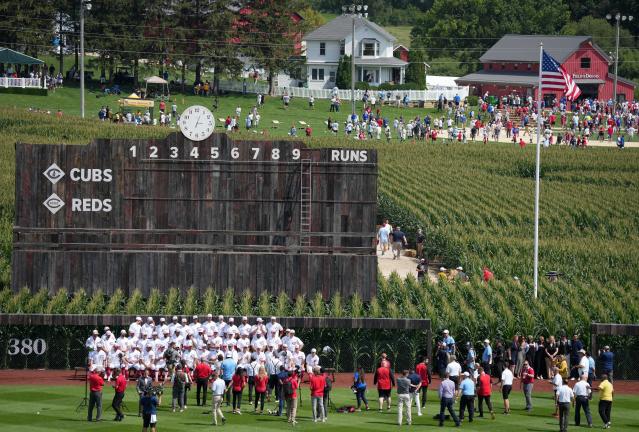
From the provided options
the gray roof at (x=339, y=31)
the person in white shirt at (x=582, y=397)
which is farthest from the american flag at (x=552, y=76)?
the gray roof at (x=339, y=31)

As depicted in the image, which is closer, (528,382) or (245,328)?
(528,382)

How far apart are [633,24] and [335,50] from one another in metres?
44.7

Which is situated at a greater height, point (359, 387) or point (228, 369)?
point (228, 369)

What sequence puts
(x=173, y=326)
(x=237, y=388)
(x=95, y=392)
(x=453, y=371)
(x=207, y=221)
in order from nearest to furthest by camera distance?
(x=95, y=392) < (x=453, y=371) < (x=237, y=388) < (x=173, y=326) < (x=207, y=221)

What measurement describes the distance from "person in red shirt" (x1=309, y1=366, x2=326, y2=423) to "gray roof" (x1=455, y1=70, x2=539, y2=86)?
89.6 metres

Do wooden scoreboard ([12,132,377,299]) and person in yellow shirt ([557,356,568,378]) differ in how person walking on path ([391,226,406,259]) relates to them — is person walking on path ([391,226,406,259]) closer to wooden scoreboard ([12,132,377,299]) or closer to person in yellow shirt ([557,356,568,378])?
wooden scoreboard ([12,132,377,299])

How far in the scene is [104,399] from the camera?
3541 cm

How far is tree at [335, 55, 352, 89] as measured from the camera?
118 metres

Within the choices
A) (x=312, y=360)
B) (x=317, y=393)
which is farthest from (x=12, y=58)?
(x=317, y=393)

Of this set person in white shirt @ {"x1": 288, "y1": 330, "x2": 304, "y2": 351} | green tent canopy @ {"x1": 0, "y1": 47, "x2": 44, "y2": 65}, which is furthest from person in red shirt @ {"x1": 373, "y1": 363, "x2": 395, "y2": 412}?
green tent canopy @ {"x1": 0, "y1": 47, "x2": 44, "y2": 65}

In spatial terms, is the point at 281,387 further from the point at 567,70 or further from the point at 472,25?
the point at 472,25

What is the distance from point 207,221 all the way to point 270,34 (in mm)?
74042

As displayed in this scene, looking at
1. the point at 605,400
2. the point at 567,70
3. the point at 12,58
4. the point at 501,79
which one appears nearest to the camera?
the point at 605,400

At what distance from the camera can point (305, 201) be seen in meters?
41.5
